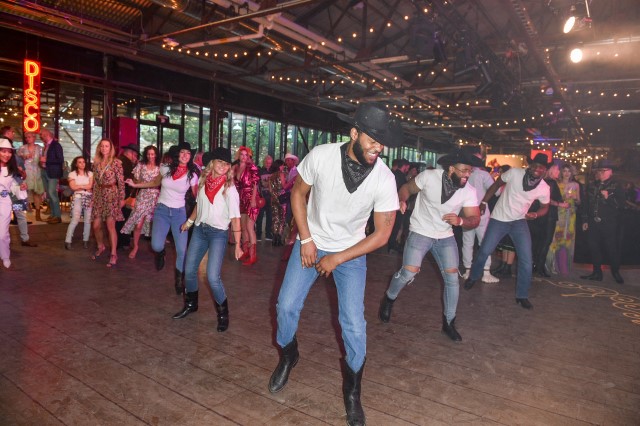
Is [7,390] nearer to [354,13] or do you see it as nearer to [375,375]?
[375,375]

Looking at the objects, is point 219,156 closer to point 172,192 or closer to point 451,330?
point 172,192

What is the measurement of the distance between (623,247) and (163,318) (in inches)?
326

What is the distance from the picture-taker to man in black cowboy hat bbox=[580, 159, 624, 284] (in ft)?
24.9

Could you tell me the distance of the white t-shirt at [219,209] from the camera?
13.9ft

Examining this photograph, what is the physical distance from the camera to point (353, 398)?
285 centimetres

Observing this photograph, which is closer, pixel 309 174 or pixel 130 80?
pixel 309 174

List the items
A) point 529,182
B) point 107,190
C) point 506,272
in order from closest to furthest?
point 529,182 < point 107,190 < point 506,272

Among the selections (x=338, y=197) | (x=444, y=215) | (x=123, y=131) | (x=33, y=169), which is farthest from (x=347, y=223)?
(x=123, y=131)

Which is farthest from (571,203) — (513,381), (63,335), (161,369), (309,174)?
(63,335)

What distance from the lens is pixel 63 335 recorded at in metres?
4.00

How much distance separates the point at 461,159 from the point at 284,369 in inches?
99.4

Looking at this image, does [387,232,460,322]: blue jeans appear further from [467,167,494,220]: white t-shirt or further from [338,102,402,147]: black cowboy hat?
[467,167,494,220]: white t-shirt

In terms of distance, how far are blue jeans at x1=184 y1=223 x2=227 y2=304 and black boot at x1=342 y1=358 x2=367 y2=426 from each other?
177cm

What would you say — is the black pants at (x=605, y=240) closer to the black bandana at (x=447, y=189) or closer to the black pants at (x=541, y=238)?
the black pants at (x=541, y=238)
